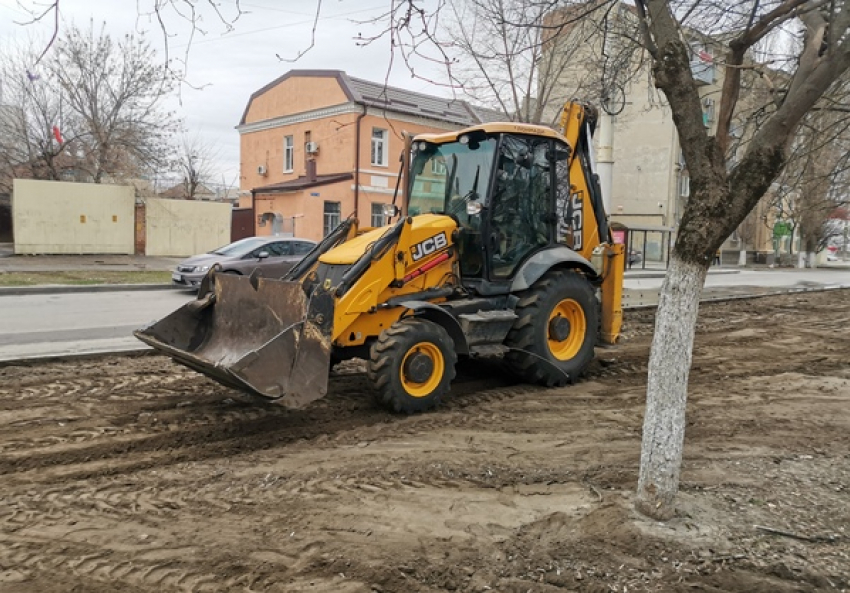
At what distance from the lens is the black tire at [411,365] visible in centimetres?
583

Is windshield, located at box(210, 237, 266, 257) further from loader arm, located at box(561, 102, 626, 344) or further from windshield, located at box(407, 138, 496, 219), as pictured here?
loader arm, located at box(561, 102, 626, 344)

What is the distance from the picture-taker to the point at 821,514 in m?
4.12

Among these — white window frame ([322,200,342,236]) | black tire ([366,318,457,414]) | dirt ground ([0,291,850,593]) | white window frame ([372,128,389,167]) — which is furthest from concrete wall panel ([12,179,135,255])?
black tire ([366,318,457,414])

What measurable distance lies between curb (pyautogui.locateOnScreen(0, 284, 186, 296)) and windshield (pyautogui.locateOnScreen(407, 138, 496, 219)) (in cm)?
1143

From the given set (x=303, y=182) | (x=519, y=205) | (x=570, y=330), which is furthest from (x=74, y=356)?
(x=303, y=182)

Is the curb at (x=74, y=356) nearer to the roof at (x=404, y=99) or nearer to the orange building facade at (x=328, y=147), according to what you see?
the orange building facade at (x=328, y=147)

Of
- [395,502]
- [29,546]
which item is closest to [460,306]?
[395,502]

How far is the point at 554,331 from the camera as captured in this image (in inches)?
299

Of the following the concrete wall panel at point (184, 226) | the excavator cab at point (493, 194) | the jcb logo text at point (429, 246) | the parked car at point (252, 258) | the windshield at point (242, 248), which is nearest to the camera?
the jcb logo text at point (429, 246)

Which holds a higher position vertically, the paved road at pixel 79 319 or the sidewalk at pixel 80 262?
the sidewalk at pixel 80 262

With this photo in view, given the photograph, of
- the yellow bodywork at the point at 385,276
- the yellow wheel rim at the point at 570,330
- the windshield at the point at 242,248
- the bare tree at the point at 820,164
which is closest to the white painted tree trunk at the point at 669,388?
the yellow bodywork at the point at 385,276

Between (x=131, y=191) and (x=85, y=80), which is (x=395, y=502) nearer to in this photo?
(x=131, y=191)

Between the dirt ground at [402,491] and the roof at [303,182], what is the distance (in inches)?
917

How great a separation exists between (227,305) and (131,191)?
22.0m
